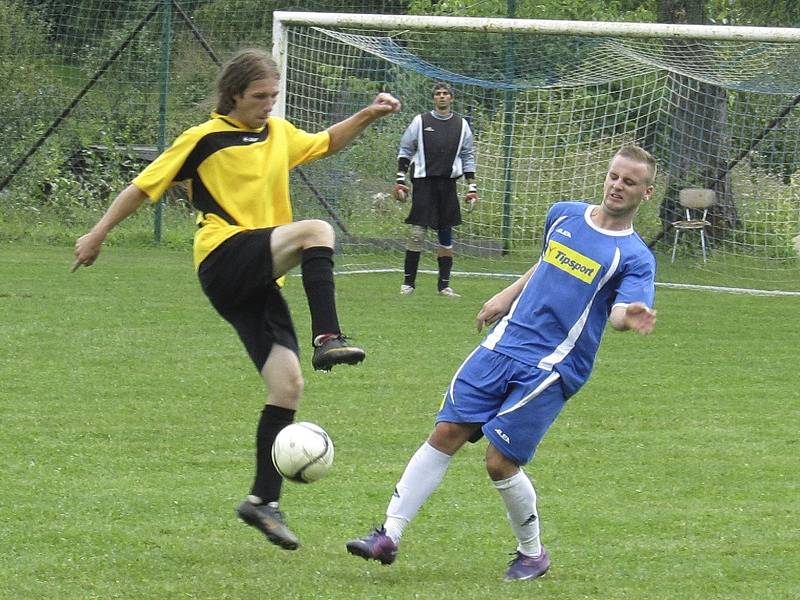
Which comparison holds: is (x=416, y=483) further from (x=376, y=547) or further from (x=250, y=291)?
(x=250, y=291)

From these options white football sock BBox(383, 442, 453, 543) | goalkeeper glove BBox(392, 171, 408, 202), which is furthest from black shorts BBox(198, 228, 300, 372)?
goalkeeper glove BBox(392, 171, 408, 202)

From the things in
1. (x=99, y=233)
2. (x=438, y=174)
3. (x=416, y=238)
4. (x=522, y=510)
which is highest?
(x=99, y=233)

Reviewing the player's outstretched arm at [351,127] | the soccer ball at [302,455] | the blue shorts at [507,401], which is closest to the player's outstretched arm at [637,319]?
the blue shorts at [507,401]

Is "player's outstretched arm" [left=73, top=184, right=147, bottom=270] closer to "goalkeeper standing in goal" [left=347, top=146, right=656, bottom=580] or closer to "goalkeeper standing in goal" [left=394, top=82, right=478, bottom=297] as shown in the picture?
"goalkeeper standing in goal" [left=347, top=146, right=656, bottom=580]

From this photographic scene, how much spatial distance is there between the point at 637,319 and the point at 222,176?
1.77m

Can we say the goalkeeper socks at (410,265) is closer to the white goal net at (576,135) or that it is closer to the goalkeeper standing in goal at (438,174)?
the goalkeeper standing in goal at (438,174)

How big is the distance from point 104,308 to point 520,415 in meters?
7.16

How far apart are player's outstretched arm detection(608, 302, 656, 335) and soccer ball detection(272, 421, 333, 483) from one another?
122 cm

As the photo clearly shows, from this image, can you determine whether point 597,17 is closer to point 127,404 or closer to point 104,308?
point 104,308

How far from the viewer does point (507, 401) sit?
16.1 feet

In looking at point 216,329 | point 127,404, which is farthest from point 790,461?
point 216,329

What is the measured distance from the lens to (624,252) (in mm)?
4848

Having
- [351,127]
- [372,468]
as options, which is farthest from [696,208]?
[351,127]

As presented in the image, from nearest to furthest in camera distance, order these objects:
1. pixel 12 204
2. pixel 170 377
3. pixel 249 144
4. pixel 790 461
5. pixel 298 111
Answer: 1. pixel 249 144
2. pixel 790 461
3. pixel 170 377
4. pixel 298 111
5. pixel 12 204
